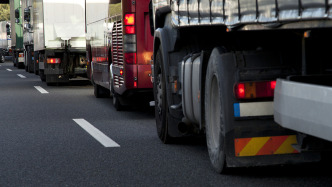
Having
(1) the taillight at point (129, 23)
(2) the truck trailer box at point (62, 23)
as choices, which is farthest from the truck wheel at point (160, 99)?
(2) the truck trailer box at point (62, 23)

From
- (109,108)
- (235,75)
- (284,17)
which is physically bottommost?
(109,108)

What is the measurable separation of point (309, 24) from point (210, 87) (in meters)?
2.29

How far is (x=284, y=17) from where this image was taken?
5.31 metres

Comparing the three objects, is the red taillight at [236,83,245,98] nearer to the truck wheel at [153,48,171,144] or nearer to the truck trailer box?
the truck wheel at [153,48,171,144]

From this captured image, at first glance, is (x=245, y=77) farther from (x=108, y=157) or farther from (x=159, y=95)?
(x=159, y=95)

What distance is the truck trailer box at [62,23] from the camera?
75.1ft

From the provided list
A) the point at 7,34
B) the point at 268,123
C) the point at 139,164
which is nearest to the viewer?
the point at 268,123

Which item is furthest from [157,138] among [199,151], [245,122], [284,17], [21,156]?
[284,17]

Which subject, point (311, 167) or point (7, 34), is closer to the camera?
point (311, 167)

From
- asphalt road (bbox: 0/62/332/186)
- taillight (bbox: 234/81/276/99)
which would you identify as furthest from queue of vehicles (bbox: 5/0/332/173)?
asphalt road (bbox: 0/62/332/186)

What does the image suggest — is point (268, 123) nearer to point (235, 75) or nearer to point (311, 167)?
Answer: point (235, 75)

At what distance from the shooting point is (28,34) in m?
31.6

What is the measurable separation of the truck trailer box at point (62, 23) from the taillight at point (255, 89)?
1670 centimetres

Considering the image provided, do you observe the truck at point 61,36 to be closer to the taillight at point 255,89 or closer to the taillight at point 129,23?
the taillight at point 129,23
